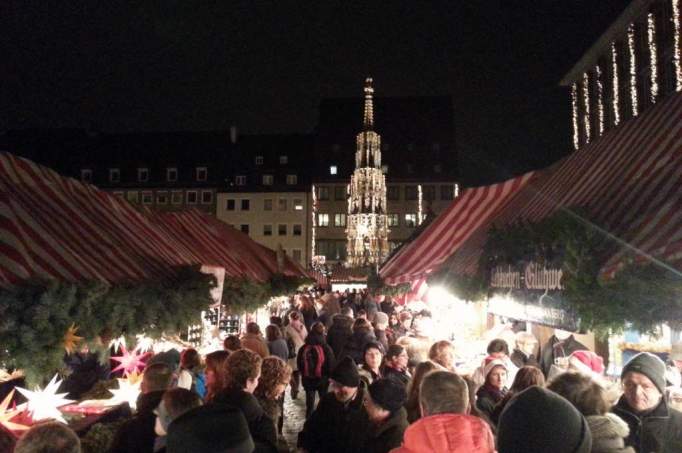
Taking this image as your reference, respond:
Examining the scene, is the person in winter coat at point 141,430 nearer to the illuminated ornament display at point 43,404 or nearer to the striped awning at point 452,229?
the illuminated ornament display at point 43,404

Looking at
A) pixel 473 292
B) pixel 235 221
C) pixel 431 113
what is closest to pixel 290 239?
pixel 235 221

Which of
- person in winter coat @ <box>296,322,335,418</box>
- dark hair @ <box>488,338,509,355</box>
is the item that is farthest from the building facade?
dark hair @ <box>488,338,509,355</box>

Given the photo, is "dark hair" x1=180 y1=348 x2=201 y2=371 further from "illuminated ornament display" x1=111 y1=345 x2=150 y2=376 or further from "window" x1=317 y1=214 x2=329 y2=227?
"window" x1=317 y1=214 x2=329 y2=227

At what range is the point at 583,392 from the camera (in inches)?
135

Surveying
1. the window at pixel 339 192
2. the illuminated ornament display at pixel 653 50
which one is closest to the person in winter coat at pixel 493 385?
the illuminated ornament display at pixel 653 50

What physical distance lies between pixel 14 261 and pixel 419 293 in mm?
8369

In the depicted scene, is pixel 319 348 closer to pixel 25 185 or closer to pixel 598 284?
pixel 25 185

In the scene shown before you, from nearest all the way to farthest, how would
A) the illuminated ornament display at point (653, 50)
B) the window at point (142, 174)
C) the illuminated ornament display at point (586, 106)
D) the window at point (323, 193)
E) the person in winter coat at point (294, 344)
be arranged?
the person in winter coat at point (294, 344) < the illuminated ornament display at point (653, 50) < the illuminated ornament display at point (586, 106) < the window at point (142, 174) < the window at point (323, 193)

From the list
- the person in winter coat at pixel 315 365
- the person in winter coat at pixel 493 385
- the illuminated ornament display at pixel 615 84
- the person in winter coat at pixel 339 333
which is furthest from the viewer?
the illuminated ornament display at pixel 615 84

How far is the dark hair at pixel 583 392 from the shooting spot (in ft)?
11.0

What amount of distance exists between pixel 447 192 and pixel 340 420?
48216mm

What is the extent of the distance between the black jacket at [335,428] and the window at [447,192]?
47.8 m

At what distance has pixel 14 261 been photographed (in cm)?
412

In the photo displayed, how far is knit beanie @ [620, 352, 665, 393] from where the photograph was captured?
3.81 metres
